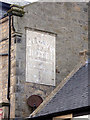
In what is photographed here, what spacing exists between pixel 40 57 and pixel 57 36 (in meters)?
1.64

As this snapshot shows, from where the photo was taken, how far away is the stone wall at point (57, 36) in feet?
64.7

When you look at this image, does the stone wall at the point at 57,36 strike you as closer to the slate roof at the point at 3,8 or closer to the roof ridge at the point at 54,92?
the roof ridge at the point at 54,92

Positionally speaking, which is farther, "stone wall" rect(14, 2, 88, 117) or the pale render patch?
the pale render patch

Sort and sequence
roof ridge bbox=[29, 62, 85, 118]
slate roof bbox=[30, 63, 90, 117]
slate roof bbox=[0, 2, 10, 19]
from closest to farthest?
slate roof bbox=[30, 63, 90, 117], roof ridge bbox=[29, 62, 85, 118], slate roof bbox=[0, 2, 10, 19]

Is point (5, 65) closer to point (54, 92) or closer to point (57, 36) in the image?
point (54, 92)

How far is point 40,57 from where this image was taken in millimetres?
20672

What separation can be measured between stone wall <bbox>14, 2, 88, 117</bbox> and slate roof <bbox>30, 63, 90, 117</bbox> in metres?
1.38

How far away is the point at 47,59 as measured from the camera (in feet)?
68.5

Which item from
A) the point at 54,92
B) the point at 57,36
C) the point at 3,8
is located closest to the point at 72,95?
the point at 54,92

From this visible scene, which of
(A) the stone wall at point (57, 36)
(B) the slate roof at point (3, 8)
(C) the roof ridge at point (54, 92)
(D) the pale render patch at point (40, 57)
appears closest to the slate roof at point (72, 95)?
(C) the roof ridge at point (54, 92)

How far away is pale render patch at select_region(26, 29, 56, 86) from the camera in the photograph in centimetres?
2023

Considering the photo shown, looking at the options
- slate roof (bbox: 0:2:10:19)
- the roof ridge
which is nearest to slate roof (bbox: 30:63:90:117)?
the roof ridge

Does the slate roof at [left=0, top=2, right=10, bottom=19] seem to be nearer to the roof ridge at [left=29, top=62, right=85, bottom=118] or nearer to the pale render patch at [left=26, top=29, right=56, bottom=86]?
the pale render patch at [left=26, top=29, right=56, bottom=86]

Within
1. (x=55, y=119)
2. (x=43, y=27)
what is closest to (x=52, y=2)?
(x=43, y=27)
